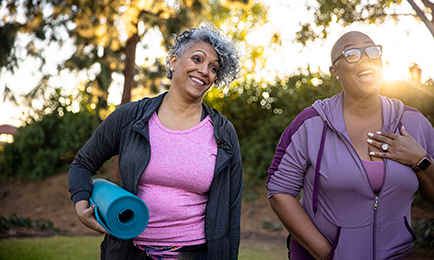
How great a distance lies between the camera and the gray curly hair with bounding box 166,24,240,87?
8.22 feet

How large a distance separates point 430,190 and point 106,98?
45.2 feet

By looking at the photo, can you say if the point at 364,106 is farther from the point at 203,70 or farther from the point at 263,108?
the point at 263,108

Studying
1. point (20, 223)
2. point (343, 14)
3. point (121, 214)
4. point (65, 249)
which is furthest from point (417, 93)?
point (20, 223)

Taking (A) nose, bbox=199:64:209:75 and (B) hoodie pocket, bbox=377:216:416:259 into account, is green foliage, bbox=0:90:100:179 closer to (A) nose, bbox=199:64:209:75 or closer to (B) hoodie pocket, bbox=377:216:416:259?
(A) nose, bbox=199:64:209:75

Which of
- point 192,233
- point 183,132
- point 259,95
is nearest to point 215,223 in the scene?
point 192,233

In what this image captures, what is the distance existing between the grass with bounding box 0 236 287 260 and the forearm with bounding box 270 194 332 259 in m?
4.43

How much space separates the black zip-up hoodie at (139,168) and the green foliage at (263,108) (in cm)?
775

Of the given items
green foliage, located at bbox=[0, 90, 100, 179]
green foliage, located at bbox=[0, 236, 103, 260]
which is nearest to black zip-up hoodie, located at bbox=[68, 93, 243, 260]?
green foliage, located at bbox=[0, 236, 103, 260]

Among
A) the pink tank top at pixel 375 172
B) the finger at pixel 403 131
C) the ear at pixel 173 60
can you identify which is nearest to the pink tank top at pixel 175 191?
the ear at pixel 173 60

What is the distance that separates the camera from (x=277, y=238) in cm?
835

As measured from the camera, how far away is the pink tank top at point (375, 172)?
2.06m

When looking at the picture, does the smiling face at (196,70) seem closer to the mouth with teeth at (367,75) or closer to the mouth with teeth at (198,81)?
the mouth with teeth at (198,81)

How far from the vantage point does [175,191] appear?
85.7 inches

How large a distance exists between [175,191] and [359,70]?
51.2 inches
